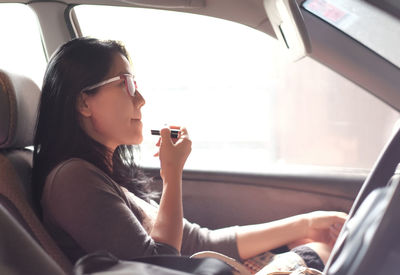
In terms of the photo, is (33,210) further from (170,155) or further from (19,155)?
(170,155)

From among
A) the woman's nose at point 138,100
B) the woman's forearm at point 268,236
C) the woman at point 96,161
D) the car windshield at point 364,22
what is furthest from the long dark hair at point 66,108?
the car windshield at point 364,22

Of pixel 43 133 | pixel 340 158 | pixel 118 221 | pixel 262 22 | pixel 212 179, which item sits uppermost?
pixel 262 22

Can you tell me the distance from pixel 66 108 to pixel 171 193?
381mm

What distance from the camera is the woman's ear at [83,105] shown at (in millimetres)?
1422

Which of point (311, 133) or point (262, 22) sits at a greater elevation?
point (262, 22)

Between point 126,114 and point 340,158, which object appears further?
point 340,158

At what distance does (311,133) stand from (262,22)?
4.98ft

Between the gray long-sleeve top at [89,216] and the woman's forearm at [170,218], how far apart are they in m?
0.03

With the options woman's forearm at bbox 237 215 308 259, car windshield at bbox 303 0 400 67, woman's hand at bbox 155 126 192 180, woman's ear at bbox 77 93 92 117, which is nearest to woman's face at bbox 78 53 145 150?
woman's ear at bbox 77 93 92 117

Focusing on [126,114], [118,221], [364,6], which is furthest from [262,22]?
[118,221]

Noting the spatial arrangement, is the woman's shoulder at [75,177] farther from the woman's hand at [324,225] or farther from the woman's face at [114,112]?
the woman's hand at [324,225]

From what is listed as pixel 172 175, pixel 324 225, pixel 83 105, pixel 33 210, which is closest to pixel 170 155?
pixel 172 175

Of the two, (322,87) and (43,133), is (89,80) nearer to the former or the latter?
(43,133)

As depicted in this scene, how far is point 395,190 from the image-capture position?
74 cm
